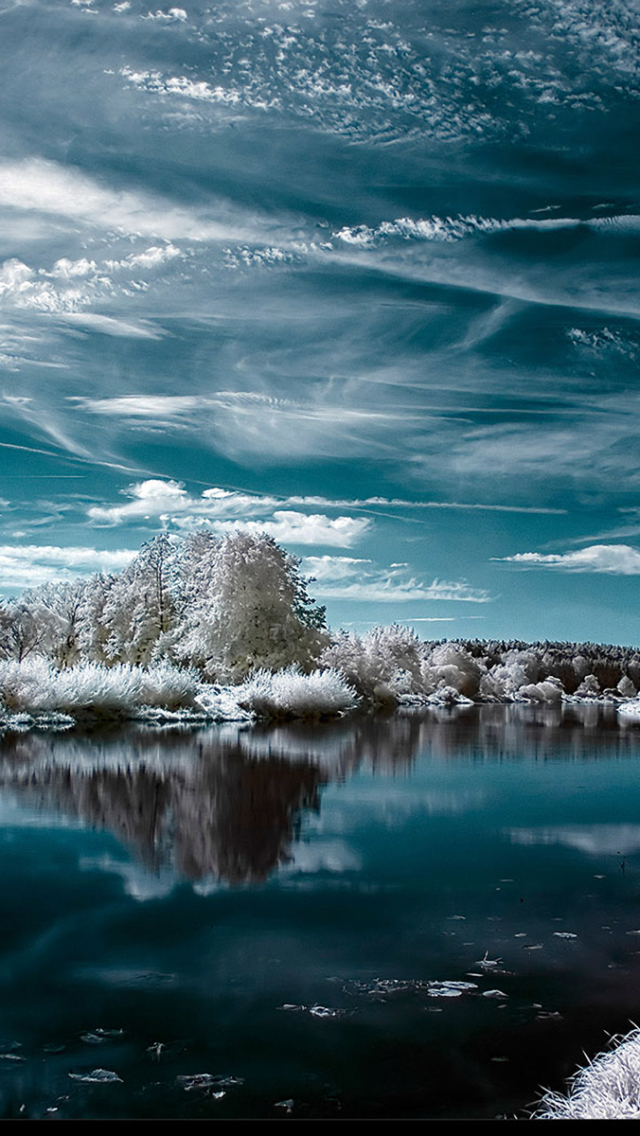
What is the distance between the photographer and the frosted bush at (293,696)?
31.5 metres

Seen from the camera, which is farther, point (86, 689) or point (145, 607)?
point (145, 607)

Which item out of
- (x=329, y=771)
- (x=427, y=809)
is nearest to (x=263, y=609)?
(x=329, y=771)

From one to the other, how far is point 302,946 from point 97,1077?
2.19 metres

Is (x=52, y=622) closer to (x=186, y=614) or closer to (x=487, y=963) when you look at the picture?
(x=186, y=614)

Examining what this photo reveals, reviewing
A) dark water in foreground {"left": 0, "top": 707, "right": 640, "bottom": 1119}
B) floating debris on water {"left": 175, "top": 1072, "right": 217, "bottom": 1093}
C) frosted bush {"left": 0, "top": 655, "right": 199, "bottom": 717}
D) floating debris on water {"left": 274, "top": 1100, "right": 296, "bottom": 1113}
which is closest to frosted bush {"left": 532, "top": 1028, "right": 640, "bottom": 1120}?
dark water in foreground {"left": 0, "top": 707, "right": 640, "bottom": 1119}

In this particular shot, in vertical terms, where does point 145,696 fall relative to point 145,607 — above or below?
below

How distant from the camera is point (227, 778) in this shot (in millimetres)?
14195

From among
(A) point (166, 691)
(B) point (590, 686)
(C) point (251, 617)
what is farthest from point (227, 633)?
(B) point (590, 686)

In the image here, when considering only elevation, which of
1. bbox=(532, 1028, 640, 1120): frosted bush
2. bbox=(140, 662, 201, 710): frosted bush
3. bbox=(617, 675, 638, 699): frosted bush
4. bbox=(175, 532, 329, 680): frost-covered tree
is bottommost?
bbox=(617, 675, 638, 699): frosted bush

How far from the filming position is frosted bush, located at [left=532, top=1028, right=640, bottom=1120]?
342cm

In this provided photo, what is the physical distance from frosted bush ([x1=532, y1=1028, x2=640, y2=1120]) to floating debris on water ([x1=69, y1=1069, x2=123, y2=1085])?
6.10 ft

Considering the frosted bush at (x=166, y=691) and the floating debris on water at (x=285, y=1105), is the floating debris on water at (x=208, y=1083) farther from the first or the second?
the frosted bush at (x=166, y=691)

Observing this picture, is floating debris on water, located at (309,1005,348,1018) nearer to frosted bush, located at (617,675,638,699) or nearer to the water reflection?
the water reflection
